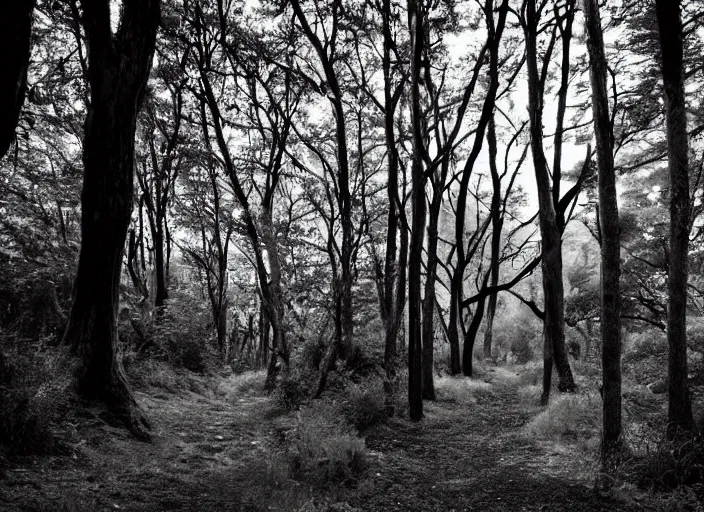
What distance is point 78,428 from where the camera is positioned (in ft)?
15.9

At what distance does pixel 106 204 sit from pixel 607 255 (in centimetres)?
552

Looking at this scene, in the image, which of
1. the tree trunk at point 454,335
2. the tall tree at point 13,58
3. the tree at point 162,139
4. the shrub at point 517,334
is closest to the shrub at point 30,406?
the tall tree at point 13,58

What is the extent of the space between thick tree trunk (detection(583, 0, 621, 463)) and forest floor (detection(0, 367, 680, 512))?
24.6 inches

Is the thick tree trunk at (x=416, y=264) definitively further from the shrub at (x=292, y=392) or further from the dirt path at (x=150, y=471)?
the dirt path at (x=150, y=471)

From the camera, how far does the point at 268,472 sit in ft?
15.1

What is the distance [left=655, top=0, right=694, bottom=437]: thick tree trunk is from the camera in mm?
5242

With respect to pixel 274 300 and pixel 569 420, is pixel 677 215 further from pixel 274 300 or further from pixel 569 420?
pixel 274 300

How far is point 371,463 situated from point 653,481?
281cm

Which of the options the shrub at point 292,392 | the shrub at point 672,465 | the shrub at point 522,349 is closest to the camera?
the shrub at point 672,465

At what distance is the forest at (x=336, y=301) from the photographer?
15.0ft

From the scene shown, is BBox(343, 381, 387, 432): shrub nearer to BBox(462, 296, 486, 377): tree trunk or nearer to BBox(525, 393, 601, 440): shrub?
BBox(525, 393, 601, 440): shrub

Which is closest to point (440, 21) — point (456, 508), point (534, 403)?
point (534, 403)

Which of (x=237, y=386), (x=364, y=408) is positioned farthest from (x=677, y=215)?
(x=237, y=386)

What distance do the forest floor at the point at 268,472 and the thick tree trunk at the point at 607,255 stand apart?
0.63 metres
